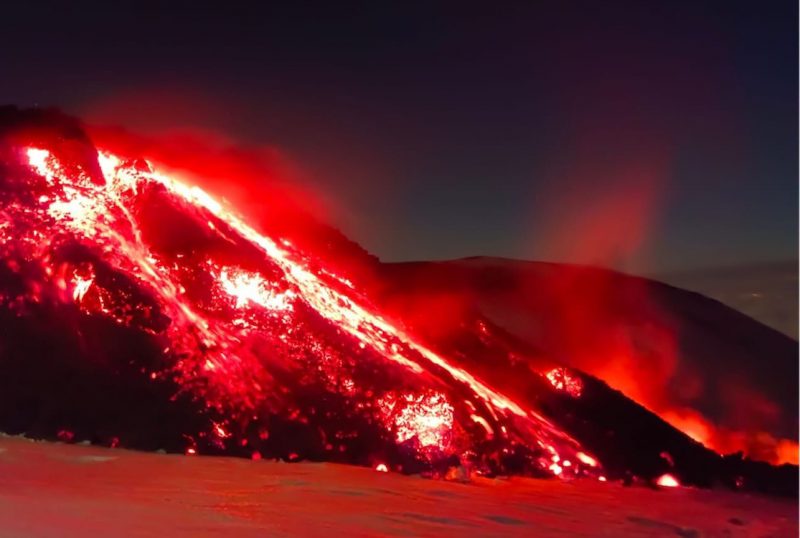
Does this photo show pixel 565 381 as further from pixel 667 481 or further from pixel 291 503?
pixel 291 503

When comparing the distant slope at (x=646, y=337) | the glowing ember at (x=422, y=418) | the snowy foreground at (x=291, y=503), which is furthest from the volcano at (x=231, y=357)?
the distant slope at (x=646, y=337)

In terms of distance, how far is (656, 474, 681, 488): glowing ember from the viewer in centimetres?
568

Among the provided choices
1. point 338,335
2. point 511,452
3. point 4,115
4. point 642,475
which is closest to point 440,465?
point 511,452

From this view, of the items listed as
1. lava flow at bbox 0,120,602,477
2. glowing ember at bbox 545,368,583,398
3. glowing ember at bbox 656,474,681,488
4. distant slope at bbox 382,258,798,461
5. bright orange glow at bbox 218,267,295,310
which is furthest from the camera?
distant slope at bbox 382,258,798,461

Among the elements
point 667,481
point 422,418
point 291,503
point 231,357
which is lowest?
point 291,503

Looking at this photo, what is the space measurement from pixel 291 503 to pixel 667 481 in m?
3.24

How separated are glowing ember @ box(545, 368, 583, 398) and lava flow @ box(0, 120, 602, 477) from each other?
0.69 meters

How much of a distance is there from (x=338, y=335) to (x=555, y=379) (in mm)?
2215

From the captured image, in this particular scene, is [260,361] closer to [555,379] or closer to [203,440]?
[203,440]

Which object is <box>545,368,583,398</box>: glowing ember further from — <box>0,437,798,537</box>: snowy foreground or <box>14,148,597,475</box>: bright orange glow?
<box>0,437,798,537</box>: snowy foreground

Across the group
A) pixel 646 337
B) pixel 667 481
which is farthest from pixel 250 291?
pixel 646 337

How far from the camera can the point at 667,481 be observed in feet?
18.8

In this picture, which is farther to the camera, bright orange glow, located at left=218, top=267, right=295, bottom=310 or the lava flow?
bright orange glow, located at left=218, top=267, right=295, bottom=310

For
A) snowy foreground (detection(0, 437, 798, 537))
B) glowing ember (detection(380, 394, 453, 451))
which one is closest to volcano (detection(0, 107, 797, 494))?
glowing ember (detection(380, 394, 453, 451))
